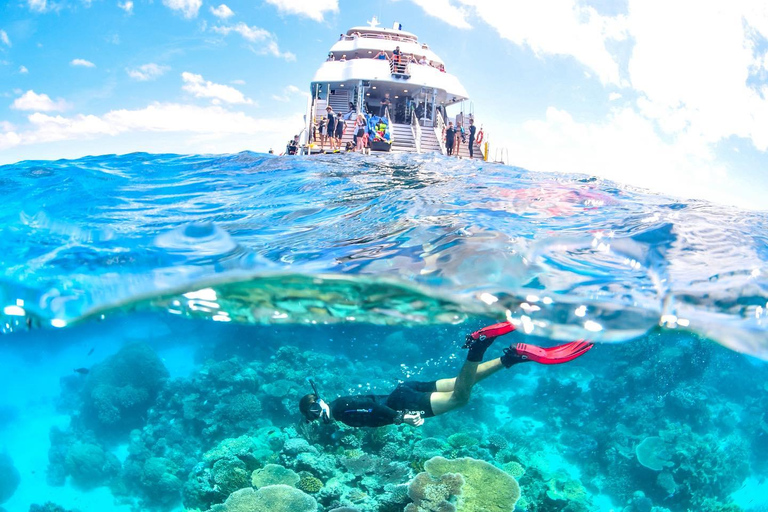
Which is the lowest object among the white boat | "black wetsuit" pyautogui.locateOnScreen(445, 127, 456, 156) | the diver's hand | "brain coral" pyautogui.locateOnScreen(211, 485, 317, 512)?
"brain coral" pyautogui.locateOnScreen(211, 485, 317, 512)

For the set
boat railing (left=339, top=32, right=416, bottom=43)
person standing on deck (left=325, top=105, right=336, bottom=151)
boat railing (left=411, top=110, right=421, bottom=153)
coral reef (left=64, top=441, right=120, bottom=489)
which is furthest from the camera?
boat railing (left=339, top=32, right=416, bottom=43)

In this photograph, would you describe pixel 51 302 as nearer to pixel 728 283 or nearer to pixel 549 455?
pixel 728 283

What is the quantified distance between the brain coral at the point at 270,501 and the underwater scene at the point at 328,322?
0.03 metres

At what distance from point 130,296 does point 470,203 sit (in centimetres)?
566

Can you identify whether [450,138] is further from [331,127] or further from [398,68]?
[398,68]

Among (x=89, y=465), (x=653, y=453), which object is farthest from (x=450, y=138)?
Result: (x=89, y=465)

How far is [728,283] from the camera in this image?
5375 mm

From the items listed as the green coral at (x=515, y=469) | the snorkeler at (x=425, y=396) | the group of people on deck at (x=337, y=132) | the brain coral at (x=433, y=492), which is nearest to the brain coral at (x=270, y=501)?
the snorkeler at (x=425, y=396)

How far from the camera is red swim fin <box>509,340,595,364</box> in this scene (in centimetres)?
571

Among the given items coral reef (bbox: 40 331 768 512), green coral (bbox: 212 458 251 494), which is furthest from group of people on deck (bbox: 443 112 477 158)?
green coral (bbox: 212 458 251 494)

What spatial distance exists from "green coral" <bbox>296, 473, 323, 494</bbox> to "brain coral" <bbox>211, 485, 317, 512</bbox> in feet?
1.54

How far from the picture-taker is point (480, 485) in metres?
6.52

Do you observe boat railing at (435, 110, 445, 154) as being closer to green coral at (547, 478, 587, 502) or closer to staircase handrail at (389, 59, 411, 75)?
staircase handrail at (389, 59, 411, 75)

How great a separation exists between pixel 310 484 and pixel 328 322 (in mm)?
3155
